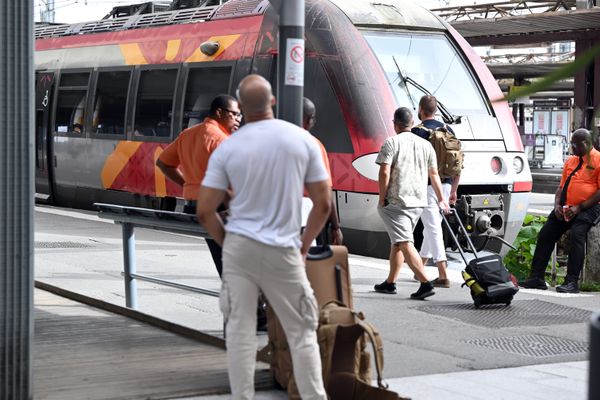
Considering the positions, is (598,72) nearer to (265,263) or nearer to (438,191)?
(438,191)

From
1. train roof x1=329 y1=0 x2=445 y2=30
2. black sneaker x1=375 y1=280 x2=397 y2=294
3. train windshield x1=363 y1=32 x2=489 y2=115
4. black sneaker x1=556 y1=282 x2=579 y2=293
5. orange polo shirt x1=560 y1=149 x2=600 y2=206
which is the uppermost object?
train roof x1=329 y1=0 x2=445 y2=30

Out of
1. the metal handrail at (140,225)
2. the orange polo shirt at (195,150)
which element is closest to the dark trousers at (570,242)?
the metal handrail at (140,225)

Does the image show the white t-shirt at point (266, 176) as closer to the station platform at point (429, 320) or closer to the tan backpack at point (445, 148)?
the station platform at point (429, 320)

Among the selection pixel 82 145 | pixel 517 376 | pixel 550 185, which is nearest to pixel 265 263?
pixel 517 376

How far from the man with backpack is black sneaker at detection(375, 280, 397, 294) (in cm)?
63

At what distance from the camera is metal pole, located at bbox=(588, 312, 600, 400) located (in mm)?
2553

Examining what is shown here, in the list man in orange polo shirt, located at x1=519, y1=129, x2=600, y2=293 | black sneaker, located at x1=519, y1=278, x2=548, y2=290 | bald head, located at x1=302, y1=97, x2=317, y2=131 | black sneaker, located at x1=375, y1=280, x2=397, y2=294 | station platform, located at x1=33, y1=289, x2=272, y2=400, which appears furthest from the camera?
black sneaker, located at x1=519, y1=278, x2=548, y2=290

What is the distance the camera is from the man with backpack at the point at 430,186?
34.0 feet

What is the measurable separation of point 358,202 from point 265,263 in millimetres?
7978

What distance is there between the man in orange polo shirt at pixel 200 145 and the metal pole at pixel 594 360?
5186 mm

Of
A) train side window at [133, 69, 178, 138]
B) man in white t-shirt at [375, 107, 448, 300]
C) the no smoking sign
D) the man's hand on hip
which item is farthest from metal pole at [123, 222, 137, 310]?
train side window at [133, 69, 178, 138]

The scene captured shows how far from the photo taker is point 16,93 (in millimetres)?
5465

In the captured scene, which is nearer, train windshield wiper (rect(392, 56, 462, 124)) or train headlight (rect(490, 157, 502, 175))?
train windshield wiper (rect(392, 56, 462, 124))

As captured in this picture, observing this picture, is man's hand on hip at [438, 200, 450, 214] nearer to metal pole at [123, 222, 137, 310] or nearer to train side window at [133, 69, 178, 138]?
metal pole at [123, 222, 137, 310]
